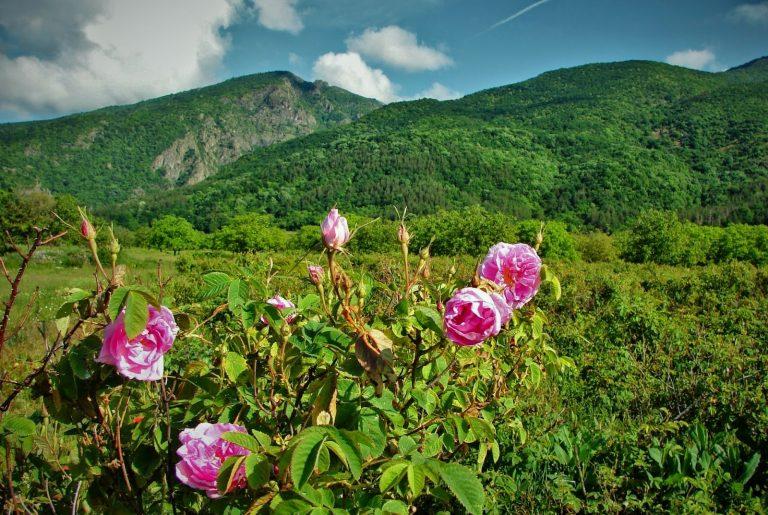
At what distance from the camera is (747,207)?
55906 mm

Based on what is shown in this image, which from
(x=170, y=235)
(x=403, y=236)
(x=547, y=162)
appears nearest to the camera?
(x=403, y=236)

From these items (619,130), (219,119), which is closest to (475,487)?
(619,130)

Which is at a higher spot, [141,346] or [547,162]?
[547,162]

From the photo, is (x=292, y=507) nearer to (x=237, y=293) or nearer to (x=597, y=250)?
(x=237, y=293)

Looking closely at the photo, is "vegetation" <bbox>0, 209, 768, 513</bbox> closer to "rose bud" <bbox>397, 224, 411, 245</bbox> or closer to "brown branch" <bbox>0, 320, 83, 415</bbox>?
"brown branch" <bbox>0, 320, 83, 415</bbox>

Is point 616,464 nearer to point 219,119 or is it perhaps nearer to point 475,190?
point 475,190

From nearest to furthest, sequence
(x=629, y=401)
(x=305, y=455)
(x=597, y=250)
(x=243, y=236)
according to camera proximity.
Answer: (x=305, y=455) < (x=629, y=401) < (x=597, y=250) < (x=243, y=236)

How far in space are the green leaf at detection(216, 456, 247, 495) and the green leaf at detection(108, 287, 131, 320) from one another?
1.23 feet

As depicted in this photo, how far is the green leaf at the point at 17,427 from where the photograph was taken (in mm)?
1159

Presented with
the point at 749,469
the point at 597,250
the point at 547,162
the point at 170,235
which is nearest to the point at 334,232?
the point at 749,469

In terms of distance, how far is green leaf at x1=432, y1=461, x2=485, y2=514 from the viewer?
852mm

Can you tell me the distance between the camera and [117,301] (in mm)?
873

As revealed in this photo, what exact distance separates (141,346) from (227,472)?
0.32 metres

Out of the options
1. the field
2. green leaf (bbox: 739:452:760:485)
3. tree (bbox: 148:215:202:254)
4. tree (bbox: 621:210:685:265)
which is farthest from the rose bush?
tree (bbox: 148:215:202:254)
